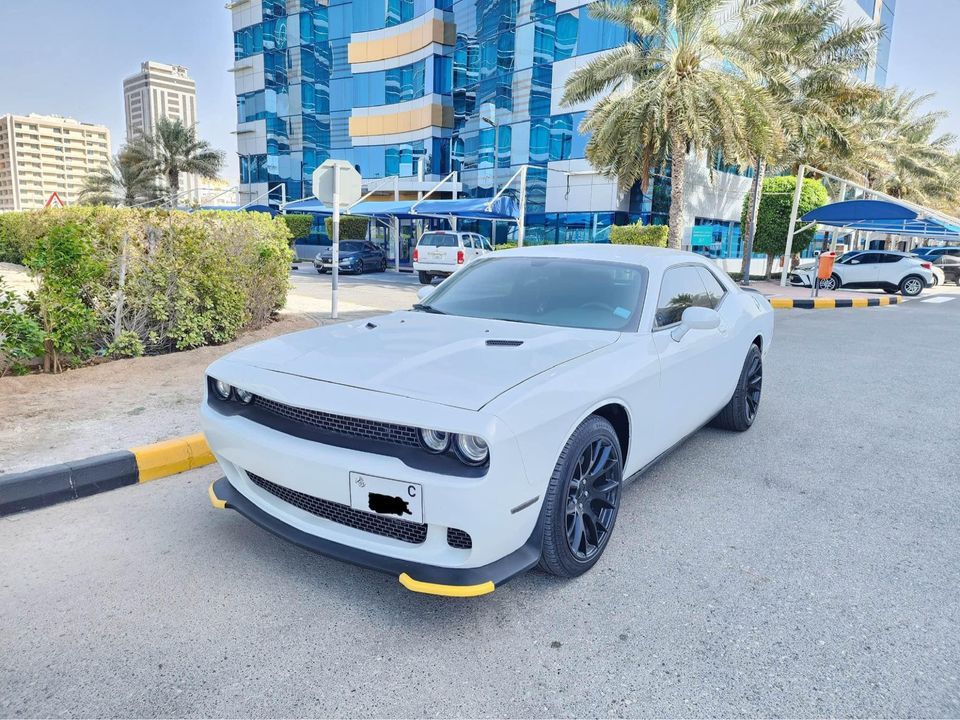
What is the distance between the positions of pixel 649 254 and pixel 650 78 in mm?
15276

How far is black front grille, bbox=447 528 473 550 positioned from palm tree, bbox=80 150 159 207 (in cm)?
4001

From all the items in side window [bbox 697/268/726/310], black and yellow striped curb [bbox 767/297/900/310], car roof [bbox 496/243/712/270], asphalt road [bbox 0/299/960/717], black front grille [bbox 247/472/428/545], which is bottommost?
asphalt road [bbox 0/299/960/717]

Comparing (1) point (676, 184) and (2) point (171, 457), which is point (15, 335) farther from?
(1) point (676, 184)

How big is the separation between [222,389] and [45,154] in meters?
197

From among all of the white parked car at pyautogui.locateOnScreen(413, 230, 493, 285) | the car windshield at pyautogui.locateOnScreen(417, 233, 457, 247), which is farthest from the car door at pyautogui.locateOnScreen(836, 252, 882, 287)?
the car windshield at pyautogui.locateOnScreen(417, 233, 457, 247)

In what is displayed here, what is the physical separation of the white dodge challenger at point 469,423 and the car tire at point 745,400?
1108 mm

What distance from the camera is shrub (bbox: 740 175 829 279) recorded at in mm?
25078

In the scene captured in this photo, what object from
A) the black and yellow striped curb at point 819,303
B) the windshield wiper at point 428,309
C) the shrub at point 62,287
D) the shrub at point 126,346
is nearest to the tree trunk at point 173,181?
the black and yellow striped curb at point 819,303

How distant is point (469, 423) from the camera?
2.26 m

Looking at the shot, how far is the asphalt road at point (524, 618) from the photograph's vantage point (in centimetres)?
217

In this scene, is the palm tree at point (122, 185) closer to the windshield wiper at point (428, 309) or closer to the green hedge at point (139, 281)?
the green hedge at point (139, 281)

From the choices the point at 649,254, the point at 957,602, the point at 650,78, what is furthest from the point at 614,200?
the point at 957,602

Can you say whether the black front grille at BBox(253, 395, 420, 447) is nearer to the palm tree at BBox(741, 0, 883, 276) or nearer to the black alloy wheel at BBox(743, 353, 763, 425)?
the black alloy wheel at BBox(743, 353, 763, 425)

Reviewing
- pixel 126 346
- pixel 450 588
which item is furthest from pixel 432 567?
pixel 126 346
